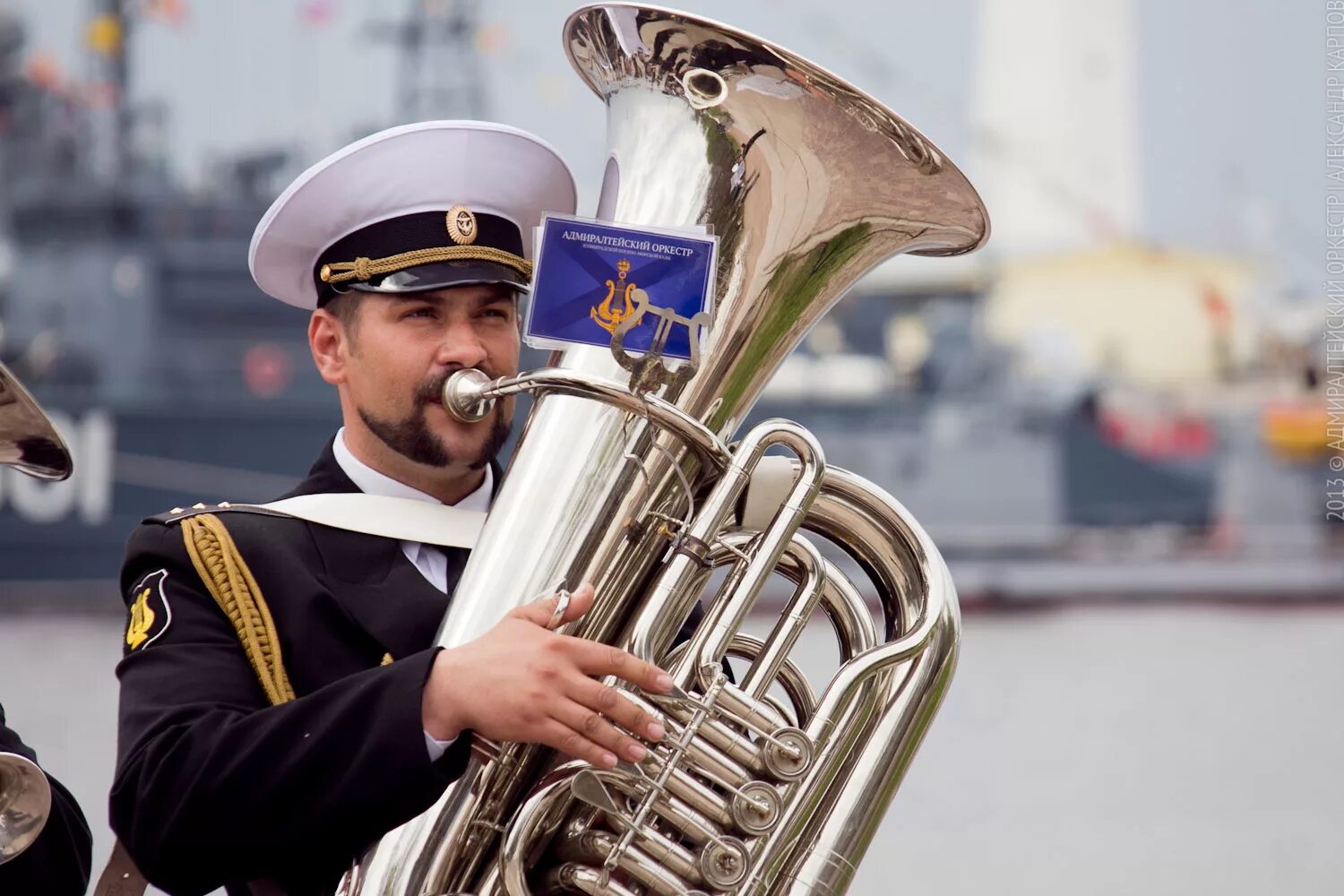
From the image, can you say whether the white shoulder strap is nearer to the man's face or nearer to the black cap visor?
the man's face

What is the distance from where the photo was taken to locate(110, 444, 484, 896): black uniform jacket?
2127mm

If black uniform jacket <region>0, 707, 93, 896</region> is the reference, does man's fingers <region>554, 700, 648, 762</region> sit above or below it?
above

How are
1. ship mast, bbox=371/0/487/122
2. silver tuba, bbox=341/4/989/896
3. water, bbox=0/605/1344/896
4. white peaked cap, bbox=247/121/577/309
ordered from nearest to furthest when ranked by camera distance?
silver tuba, bbox=341/4/989/896 < white peaked cap, bbox=247/121/577/309 < water, bbox=0/605/1344/896 < ship mast, bbox=371/0/487/122

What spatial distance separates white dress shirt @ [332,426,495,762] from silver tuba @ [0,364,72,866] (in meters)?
0.61

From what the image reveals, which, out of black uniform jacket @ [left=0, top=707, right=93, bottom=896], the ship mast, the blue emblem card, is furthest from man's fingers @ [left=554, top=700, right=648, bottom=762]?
the ship mast

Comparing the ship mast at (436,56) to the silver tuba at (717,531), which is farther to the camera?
the ship mast at (436,56)

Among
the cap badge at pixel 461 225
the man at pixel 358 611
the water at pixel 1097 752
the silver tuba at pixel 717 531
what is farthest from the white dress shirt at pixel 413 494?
the water at pixel 1097 752

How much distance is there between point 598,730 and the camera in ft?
6.76

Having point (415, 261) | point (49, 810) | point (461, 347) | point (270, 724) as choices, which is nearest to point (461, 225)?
point (415, 261)

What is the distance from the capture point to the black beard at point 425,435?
2463mm

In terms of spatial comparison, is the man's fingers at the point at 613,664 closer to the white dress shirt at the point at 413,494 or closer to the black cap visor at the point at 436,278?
the white dress shirt at the point at 413,494

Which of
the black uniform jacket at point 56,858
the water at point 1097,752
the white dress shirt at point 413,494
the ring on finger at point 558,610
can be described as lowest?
the black uniform jacket at point 56,858

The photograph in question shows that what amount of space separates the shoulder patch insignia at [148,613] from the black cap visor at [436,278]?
51 cm

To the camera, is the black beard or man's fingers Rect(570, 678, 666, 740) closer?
man's fingers Rect(570, 678, 666, 740)
